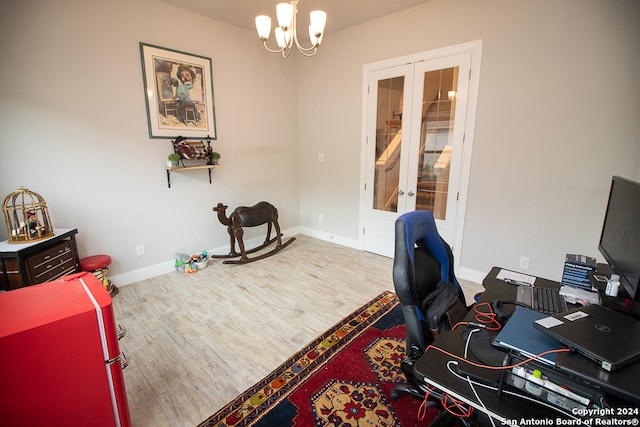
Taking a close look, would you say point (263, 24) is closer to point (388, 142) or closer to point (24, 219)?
point (388, 142)

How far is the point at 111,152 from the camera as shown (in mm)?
2955

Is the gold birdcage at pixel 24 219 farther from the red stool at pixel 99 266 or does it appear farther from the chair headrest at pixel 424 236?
the chair headrest at pixel 424 236

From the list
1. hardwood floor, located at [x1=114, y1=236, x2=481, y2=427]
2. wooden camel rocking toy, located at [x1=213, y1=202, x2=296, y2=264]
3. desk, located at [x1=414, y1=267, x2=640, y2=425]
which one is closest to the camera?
desk, located at [x1=414, y1=267, x2=640, y2=425]

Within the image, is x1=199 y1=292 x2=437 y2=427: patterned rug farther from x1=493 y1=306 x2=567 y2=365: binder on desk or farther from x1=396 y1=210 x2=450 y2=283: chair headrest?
x1=493 y1=306 x2=567 y2=365: binder on desk

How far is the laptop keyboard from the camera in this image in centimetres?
125

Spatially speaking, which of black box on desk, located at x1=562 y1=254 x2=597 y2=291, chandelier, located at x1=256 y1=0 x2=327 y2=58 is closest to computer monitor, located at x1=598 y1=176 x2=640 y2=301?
black box on desk, located at x1=562 y1=254 x2=597 y2=291

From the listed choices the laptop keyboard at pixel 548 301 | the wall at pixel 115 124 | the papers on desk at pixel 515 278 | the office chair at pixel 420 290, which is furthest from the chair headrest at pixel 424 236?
the wall at pixel 115 124

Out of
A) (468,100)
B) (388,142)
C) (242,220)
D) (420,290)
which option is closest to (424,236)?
(420,290)

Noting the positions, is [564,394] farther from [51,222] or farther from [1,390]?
[51,222]

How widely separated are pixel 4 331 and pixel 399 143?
11.7 feet

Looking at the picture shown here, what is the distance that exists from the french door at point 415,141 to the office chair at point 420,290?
6.05ft

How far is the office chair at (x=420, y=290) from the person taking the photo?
138 centimetres

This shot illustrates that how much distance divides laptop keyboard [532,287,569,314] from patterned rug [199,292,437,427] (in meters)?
0.84

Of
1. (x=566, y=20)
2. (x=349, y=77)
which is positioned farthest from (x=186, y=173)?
(x=566, y=20)
